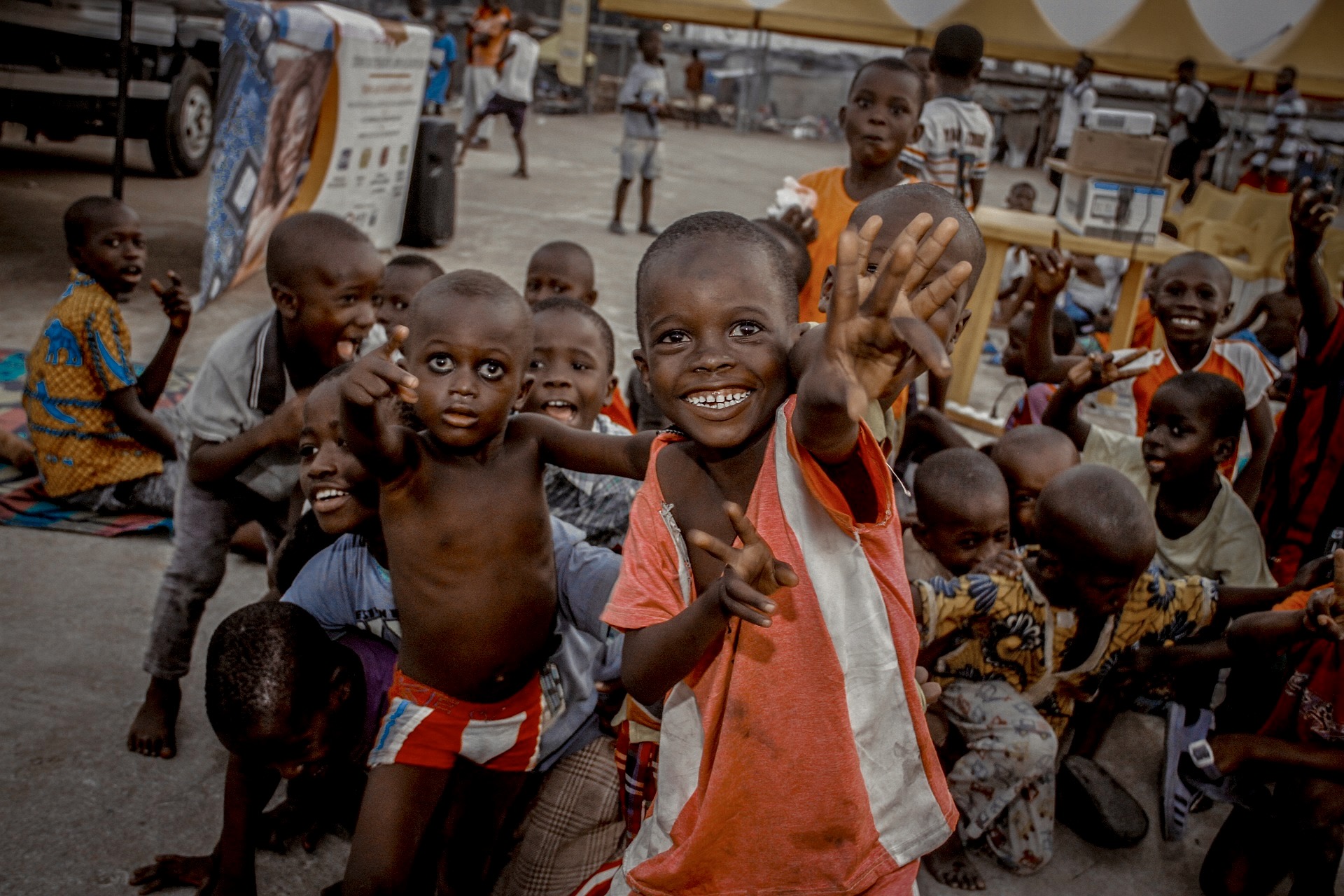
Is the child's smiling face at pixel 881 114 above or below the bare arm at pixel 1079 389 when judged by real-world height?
above

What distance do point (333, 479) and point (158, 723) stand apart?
917 mm

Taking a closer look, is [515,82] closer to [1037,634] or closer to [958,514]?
[958,514]

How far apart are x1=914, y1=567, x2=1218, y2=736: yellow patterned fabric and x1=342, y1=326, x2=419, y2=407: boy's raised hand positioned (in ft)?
4.15

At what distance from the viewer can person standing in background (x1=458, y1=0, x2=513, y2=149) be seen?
1187cm

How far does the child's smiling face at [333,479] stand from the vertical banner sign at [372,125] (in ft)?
15.6

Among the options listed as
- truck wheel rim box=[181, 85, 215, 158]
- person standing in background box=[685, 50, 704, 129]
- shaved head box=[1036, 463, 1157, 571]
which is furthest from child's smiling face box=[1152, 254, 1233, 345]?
person standing in background box=[685, 50, 704, 129]

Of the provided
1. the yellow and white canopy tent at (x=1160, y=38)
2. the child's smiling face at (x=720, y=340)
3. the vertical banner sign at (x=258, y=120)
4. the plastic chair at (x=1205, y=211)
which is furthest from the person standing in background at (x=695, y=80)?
the child's smiling face at (x=720, y=340)

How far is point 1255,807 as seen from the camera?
2.31m

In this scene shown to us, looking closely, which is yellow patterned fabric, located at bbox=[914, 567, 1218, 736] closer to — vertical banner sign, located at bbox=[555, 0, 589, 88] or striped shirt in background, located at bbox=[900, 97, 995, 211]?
striped shirt in background, located at bbox=[900, 97, 995, 211]

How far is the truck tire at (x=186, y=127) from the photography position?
818 cm

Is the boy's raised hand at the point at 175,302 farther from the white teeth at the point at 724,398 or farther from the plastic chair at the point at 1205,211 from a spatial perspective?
the plastic chair at the point at 1205,211

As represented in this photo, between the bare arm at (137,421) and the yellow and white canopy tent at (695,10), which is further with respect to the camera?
the yellow and white canopy tent at (695,10)

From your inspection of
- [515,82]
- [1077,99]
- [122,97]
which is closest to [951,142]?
[122,97]

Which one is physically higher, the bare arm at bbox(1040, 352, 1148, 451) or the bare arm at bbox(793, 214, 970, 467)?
the bare arm at bbox(793, 214, 970, 467)
